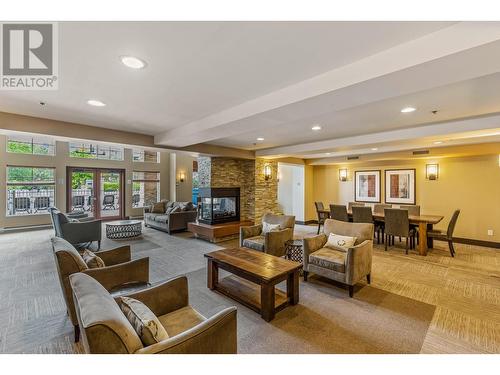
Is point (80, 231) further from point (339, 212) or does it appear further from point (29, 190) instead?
point (339, 212)

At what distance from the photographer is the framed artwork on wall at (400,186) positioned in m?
6.82

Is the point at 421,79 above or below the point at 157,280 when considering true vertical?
above

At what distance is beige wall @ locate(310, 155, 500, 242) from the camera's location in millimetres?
5582

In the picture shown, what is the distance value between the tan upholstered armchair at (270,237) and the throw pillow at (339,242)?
89 centimetres

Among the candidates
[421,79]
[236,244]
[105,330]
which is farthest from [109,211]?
[421,79]

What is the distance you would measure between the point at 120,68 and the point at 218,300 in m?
2.79

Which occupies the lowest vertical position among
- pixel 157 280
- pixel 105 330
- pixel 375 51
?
pixel 157 280

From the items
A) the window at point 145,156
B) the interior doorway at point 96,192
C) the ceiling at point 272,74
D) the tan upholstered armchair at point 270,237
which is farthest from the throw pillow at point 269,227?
the window at point 145,156

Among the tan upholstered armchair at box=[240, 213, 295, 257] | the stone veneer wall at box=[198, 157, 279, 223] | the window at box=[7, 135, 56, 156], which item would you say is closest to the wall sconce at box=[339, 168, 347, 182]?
the stone veneer wall at box=[198, 157, 279, 223]

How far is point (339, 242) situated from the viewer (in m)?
3.68

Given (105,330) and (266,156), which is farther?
(266,156)

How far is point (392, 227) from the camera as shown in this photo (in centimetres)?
526
